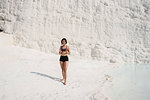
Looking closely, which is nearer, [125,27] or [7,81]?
[7,81]

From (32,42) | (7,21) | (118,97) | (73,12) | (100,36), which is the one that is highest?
(73,12)

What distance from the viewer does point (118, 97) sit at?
228 cm

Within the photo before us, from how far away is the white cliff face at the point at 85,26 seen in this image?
Result: 7.85 metres

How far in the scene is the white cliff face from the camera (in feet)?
25.7

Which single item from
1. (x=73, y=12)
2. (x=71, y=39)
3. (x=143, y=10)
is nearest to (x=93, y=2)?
(x=73, y=12)

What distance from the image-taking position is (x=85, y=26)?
29.9 ft

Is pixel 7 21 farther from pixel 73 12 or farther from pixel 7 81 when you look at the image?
pixel 7 81

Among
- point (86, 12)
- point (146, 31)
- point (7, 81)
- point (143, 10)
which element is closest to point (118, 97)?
point (7, 81)

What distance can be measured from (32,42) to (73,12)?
147 inches

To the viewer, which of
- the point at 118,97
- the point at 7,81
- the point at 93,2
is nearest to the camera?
the point at 118,97

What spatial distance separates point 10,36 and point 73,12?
15.0 feet

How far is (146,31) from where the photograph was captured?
10.5 m

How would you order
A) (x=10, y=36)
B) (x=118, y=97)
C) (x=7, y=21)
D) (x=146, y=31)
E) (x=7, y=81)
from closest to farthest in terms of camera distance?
(x=118, y=97) < (x=7, y=81) < (x=10, y=36) < (x=7, y=21) < (x=146, y=31)

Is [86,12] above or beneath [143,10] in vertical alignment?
beneath
